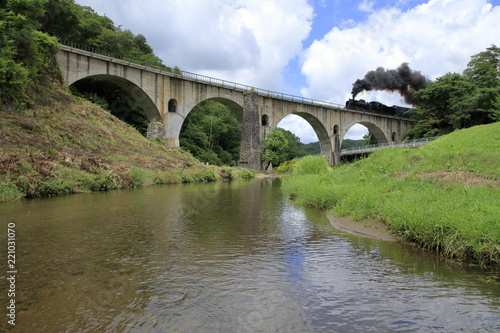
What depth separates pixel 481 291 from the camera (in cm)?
319

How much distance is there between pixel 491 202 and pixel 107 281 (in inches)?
225

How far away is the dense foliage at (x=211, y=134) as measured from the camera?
40.7 meters

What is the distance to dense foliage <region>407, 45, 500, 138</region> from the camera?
119ft

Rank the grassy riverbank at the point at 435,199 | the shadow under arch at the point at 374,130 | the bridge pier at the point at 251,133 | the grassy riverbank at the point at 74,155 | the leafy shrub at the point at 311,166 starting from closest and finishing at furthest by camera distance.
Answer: the grassy riverbank at the point at 435,199
the grassy riverbank at the point at 74,155
the leafy shrub at the point at 311,166
the bridge pier at the point at 251,133
the shadow under arch at the point at 374,130

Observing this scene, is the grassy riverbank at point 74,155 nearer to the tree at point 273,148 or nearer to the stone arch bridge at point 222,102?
the stone arch bridge at point 222,102

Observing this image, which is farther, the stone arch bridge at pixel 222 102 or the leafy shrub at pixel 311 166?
the stone arch bridge at pixel 222 102

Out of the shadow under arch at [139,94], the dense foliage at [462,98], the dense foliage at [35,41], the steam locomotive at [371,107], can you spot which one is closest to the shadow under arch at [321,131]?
the steam locomotive at [371,107]

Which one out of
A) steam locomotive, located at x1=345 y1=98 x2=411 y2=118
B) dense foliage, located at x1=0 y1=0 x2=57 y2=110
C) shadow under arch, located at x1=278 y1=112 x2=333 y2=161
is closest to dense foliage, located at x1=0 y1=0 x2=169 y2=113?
dense foliage, located at x1=0 y1=0 x2=57 y2=110

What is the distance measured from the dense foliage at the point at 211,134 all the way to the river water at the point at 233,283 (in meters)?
33.8

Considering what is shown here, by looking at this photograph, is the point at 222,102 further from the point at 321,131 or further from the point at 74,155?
the point at 74,155

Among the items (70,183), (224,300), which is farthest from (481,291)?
(70,183)

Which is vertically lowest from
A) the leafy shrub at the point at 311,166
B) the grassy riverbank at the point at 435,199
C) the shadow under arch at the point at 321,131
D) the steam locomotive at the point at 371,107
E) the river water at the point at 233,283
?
the river water at the point at 233,283

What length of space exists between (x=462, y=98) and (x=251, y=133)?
25.4 metres

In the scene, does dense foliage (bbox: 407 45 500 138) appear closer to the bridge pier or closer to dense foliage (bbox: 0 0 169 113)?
the bridge pier
